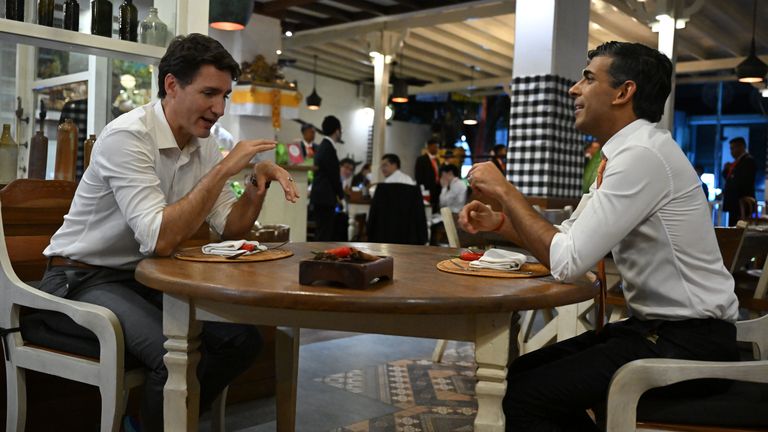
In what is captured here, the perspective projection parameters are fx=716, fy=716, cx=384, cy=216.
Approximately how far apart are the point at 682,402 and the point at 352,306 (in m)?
0.77

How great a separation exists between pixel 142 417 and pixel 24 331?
465 millimetres

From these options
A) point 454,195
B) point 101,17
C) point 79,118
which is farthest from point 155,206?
point 454,195

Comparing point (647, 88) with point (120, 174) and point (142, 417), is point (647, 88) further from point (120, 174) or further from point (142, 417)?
point (142, 417)

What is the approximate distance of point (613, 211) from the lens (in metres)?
1.62

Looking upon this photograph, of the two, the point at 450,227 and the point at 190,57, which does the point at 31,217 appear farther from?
the point at 450,227

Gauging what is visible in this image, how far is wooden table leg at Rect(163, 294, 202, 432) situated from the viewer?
168 cm

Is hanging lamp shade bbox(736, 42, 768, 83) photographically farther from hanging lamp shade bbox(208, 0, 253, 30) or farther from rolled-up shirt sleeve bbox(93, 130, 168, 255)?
rolled-up shirt sleeve bbox(93, 130, 168, 255)

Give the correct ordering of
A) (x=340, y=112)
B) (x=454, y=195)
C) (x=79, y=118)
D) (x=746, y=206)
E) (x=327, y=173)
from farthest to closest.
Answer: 1. (x=340, y=112)
2. (x=454, y=195)
3. (x=746, y=206)
4. (x=327, y=173)
5. (x=79, y=118)

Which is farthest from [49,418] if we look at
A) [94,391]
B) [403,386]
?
[403,386]

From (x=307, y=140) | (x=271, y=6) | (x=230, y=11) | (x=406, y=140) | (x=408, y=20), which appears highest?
(x=408, y=20)

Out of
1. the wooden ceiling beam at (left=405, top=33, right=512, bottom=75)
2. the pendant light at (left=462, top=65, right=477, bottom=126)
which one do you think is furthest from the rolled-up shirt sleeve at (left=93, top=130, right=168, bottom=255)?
the pendant light at (left=462, top=65, right=477, bottom=126)

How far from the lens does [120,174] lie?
6.61ft

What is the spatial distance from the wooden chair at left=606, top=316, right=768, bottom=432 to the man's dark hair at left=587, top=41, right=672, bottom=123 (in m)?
0.68

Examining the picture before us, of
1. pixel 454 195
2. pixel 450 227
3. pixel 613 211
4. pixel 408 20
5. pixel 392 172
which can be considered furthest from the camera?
pixel 408 20
